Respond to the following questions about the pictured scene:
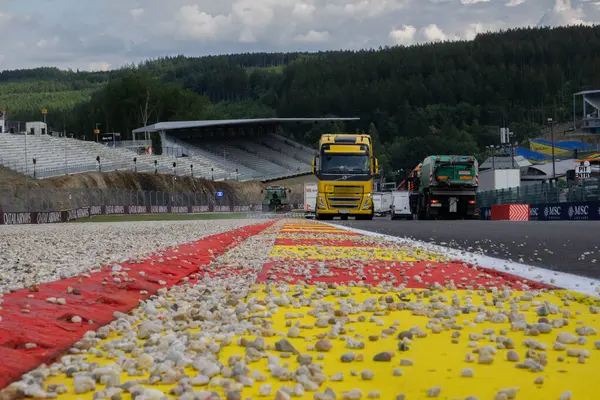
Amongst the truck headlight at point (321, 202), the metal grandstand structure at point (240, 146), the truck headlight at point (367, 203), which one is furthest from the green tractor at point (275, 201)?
the truck headlight at point (367, 203)

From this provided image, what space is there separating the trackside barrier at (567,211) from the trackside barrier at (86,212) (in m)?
26.5

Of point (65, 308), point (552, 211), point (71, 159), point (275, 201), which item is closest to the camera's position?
point (65, 308)

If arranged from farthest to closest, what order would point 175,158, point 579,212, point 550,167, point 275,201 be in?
point 550,167 < point 175,158 < point 275,201 < point 579,212

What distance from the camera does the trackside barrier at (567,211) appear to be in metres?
35.6

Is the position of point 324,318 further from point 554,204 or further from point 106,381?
point 554,204

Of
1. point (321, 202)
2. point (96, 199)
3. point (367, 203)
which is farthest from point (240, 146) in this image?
point (367, 203)

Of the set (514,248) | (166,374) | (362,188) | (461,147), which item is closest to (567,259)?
(514,248)

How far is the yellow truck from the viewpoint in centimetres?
4062

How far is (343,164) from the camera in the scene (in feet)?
133

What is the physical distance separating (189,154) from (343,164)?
83.0 metres

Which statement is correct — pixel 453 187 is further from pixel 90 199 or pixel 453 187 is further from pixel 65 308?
pixel 65 308

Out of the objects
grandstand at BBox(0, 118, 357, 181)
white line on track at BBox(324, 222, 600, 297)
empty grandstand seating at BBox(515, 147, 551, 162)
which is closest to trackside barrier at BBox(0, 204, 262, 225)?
grandstand at BBox(0, 118, 357, 181)

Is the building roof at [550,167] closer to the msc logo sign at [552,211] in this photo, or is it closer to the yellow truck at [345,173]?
the msc logo sign at [552,211]

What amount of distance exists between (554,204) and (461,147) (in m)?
144
